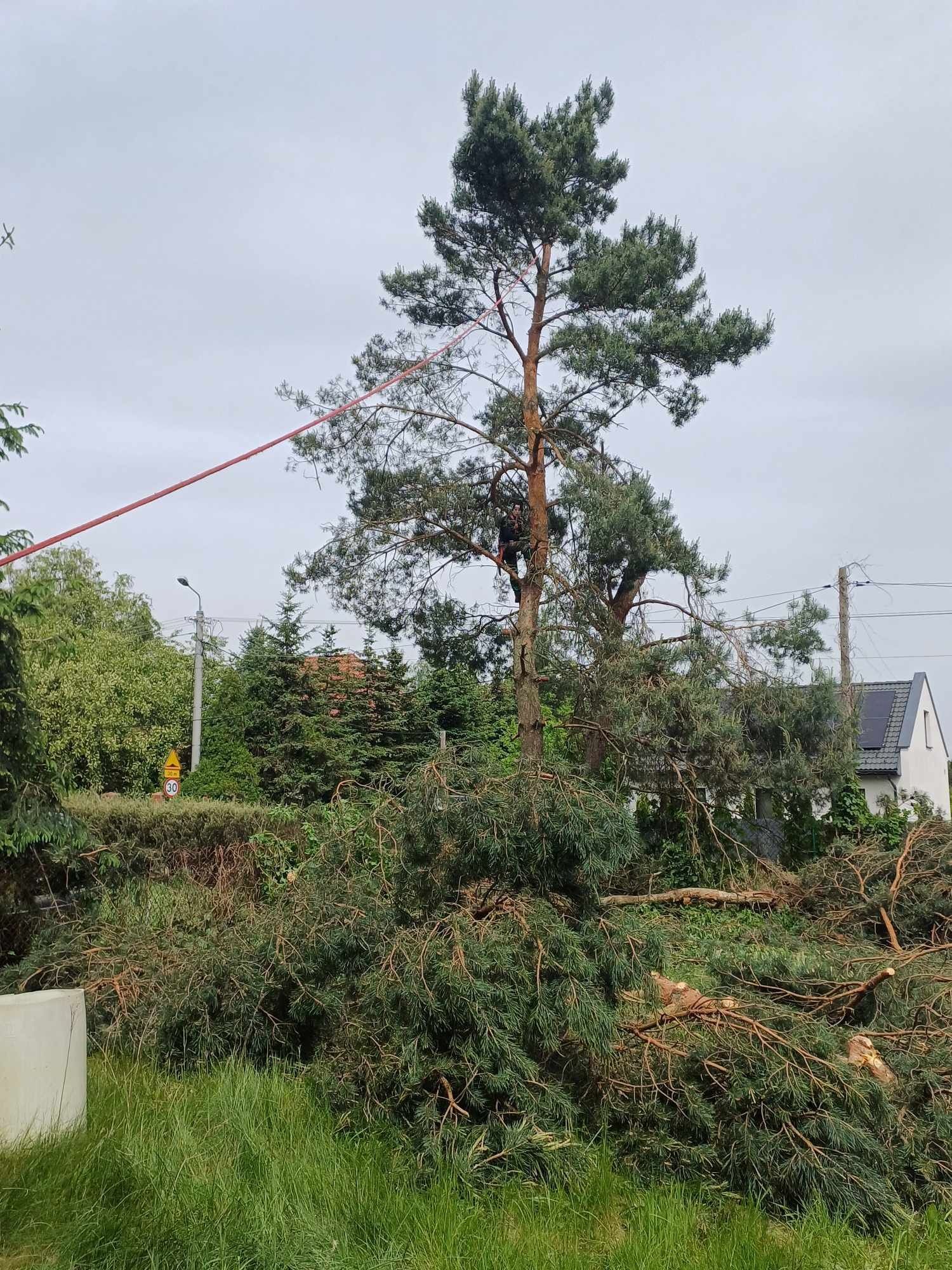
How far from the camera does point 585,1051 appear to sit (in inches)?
174

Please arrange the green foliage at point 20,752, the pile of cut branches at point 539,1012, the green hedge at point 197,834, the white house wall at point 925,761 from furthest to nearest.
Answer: the white house wall at point 925,761
the green hedge at point 197,834
the green foliage at point 20,752
the pile of cut branches at point 539,1012

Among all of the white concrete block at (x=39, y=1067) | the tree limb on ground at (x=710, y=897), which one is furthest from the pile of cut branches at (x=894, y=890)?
the white concrete block at (x=39, y=1067)

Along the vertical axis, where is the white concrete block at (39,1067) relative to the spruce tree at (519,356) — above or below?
below

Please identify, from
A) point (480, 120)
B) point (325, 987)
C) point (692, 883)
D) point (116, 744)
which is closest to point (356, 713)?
point (116, 744)

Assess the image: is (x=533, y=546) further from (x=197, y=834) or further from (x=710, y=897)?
(x=197, y=834)

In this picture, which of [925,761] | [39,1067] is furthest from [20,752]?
[925,761]

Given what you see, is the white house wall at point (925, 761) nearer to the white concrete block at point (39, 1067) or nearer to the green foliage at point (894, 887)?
the green foliage at point (894, 887)

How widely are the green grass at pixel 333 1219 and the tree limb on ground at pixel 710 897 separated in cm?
615

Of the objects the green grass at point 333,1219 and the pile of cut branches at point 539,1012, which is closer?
the green grass at point 333,1219

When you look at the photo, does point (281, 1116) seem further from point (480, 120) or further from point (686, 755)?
point (480, 120)

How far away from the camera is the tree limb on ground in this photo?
10148 millimetres

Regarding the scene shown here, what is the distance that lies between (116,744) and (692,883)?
19.0 metres

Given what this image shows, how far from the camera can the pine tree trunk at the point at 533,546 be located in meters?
11.4

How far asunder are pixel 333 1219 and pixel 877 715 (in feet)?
78.4
